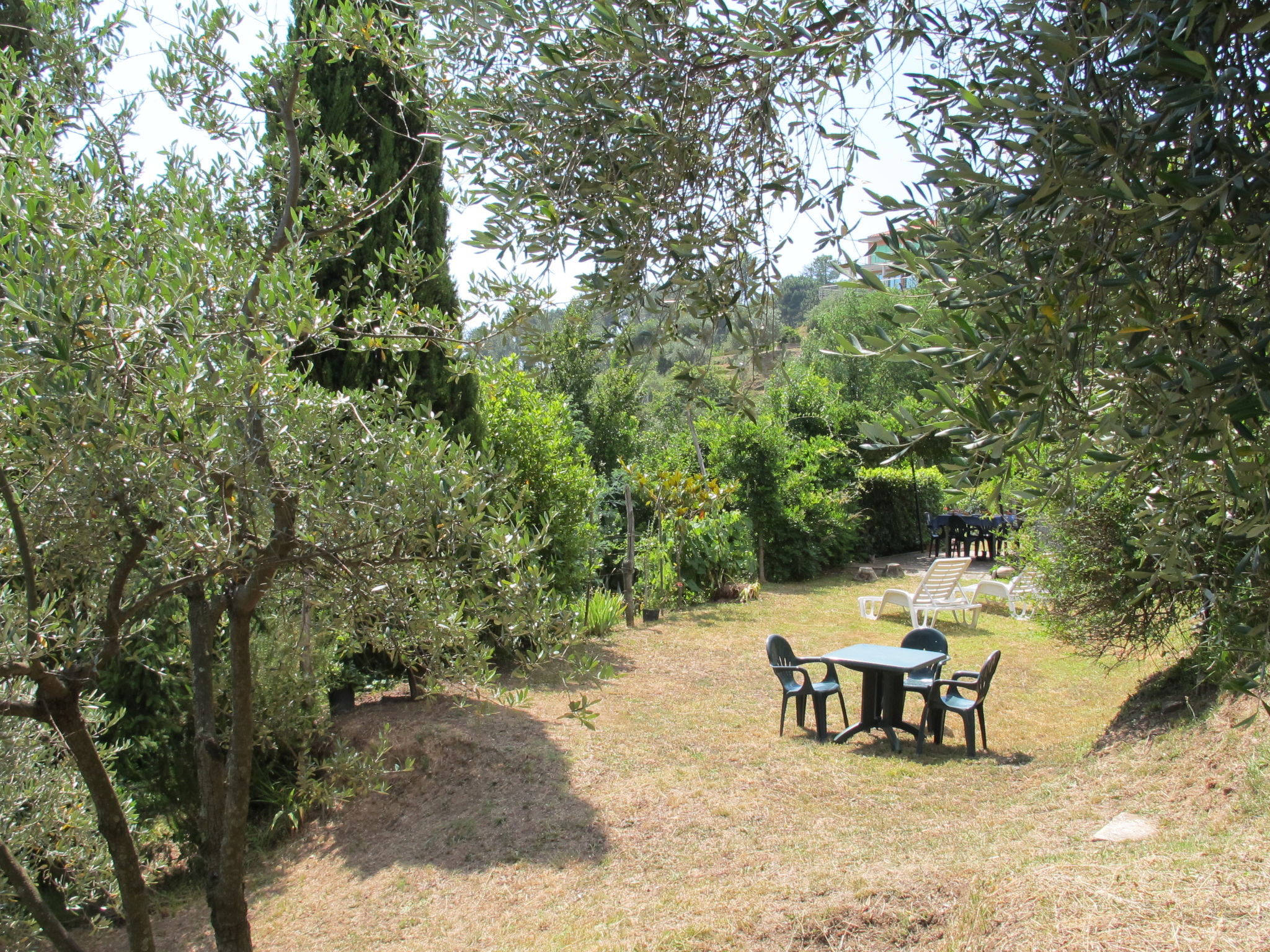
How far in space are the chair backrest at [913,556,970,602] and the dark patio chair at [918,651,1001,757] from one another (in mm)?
4120

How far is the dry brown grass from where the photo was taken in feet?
12.8

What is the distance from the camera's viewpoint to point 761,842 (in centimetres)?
545

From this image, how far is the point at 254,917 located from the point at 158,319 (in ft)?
14.5

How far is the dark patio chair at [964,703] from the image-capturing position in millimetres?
7020

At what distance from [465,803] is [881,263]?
5.25 m

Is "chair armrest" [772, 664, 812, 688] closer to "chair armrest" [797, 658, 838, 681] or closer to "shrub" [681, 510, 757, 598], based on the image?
"chair armrest" [797, 658, 838, 681]

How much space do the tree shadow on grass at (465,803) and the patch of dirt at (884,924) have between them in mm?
1759

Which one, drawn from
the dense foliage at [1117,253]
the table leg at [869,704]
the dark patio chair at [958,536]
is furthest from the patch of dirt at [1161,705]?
the dark patio chair at [958,536]

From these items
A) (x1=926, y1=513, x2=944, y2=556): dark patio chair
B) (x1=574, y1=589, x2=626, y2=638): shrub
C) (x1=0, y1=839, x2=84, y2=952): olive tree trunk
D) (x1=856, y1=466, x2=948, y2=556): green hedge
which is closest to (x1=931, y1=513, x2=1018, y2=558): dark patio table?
(x1=926, y1=513, x2=944, y2=556): dark patio chair

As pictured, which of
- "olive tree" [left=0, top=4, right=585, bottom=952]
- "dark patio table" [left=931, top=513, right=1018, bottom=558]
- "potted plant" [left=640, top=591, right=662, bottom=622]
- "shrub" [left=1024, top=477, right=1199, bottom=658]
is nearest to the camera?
"olive tree" [left=0, top=4, right=585, bottom=952]

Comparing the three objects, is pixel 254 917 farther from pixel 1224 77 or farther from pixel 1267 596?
pixel 1224 77

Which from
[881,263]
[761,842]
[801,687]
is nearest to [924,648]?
[801,687]

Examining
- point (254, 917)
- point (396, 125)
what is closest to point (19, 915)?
point (254, 917)

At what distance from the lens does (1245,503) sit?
6.63 feet
